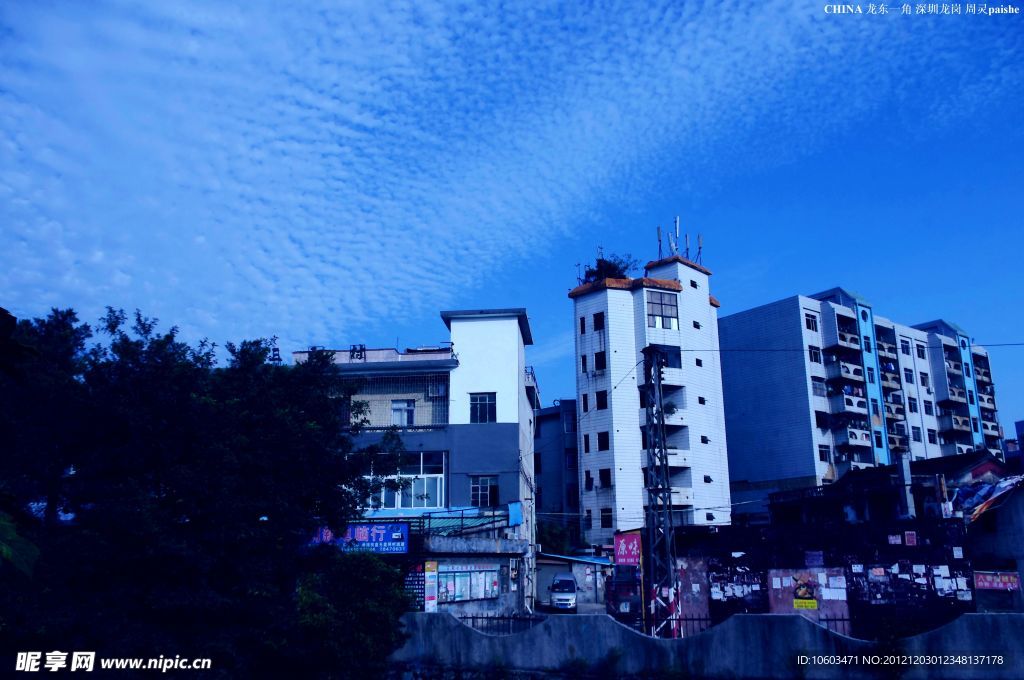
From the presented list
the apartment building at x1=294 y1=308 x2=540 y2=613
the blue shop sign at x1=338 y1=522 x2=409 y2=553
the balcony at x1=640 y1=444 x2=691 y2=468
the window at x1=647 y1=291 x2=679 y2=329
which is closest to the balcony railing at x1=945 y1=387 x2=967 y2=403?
the window at x1=647 y1=291 x2=679 y2=329

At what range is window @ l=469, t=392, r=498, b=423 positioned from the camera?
4027cm

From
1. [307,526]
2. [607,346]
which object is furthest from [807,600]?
[607,346]

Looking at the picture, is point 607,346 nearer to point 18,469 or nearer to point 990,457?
point 990,457

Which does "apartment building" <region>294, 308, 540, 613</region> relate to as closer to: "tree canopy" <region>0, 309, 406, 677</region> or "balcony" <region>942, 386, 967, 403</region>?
Answer: "tree canopy" <region>0, 309, 406, 677</region>

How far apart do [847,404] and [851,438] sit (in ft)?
8.62

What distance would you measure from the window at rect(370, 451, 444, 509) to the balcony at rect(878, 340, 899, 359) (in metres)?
43.3

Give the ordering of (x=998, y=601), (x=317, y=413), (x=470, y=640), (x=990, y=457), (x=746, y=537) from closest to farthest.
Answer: (x=470, y=640)
(x=317, y=413)
(x=998, y=601)
(x=746, y=537)
(x=990, y=457)

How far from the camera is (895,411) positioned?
211 feet

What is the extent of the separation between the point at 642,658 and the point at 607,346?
38.2 metres

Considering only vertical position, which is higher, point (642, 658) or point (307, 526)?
point (307, 526)

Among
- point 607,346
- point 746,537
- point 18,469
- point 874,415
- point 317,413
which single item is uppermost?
point 607,346

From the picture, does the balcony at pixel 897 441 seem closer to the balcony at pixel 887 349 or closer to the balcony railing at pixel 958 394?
the balcony at pixel 887 349

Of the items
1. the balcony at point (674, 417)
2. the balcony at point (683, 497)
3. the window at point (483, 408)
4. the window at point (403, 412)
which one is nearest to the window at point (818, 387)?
the balcony at point (674, 417)

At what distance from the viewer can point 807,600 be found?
28.2 metres
